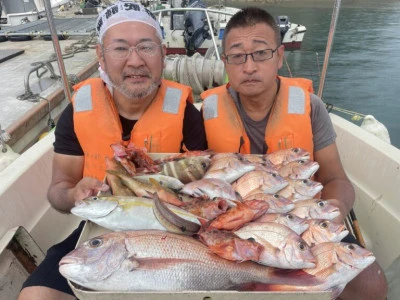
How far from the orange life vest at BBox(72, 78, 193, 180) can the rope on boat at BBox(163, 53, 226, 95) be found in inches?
102

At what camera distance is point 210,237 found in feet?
4.24

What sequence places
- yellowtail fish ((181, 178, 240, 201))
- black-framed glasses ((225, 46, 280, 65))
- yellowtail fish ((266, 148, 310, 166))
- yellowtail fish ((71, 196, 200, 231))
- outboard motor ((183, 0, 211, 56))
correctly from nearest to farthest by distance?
Answer: yellowtail fish ((71, 196, 200, 231))
yellowtail fish ((181, 178, 240, 201))
yellowtail fish ((266, 148, 310, 166))
black-framed glasses ((225, 46, 280, 65))
outboard motor ((183, 0, 211, 56))

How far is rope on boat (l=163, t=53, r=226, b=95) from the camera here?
16.5 ft

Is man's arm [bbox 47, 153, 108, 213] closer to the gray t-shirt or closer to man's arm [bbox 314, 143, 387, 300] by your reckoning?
the gray t-shirt

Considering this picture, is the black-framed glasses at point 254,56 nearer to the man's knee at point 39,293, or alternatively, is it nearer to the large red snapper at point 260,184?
the large red snapper at point 260,184

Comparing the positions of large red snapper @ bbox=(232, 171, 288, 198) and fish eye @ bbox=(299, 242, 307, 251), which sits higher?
fish eye @ bbox=(299, 242, 307, 251)

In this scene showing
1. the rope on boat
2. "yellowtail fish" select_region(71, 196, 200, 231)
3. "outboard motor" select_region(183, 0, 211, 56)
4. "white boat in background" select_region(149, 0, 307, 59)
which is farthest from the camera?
"outboard motor" select_region(183, 0, 211, 56)

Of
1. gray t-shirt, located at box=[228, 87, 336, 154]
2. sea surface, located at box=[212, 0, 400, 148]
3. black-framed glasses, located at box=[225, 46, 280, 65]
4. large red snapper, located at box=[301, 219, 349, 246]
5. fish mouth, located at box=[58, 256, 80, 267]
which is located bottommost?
sea surface, located at box=[212, 0, 400, 148]

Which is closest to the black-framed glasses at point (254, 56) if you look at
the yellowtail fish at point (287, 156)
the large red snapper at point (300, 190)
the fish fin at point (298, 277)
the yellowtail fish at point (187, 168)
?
the yellowtail fish at point (287, 156)

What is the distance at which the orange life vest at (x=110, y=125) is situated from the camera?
2369mm

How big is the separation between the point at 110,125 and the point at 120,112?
6.1 inches

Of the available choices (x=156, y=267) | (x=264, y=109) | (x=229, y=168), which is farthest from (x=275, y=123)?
(x=156, y=267)

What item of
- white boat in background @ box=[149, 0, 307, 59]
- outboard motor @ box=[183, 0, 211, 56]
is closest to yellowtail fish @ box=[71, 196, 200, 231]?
white boat in background @ box=[149, 0, 307, 59]

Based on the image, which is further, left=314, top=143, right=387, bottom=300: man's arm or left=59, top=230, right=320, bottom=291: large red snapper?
left=314, top=143, right=387, bottom=300: man's arm
